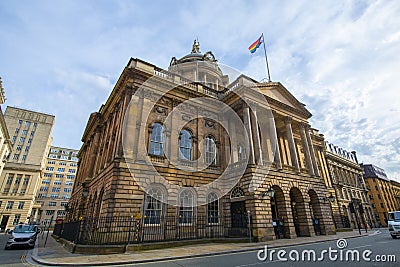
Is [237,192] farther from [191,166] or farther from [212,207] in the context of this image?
[191,166]

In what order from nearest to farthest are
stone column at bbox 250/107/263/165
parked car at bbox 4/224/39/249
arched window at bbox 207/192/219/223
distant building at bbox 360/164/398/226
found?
parked car at bbox 4/224/39/249 < arched window at bbox 207/192/219/223 < stone column at bbox 250/107/263/165 < distant building at bbox 360/164/398/226

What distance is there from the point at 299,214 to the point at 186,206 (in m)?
10.5

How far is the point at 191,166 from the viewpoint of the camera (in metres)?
18.0

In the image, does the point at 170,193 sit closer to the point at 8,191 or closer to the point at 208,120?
the point at 208,120

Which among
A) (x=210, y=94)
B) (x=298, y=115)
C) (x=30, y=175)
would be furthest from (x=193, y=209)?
(x=30, y=175)

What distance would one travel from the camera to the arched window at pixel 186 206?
15.9 m

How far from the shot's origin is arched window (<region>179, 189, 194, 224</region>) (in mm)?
15922

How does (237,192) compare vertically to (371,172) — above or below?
below

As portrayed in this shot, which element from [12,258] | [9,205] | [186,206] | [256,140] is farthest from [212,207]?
[9,205]

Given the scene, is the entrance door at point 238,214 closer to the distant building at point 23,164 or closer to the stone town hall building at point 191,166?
the stone town hall building at point 191,166

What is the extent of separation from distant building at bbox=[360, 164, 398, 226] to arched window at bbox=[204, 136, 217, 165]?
198 feet

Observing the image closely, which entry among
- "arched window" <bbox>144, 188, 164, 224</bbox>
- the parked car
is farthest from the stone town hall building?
the parked car

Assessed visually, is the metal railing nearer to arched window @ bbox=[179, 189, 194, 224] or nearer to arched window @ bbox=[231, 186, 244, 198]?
arched window @ bbox=[179, 189, 194, 224]

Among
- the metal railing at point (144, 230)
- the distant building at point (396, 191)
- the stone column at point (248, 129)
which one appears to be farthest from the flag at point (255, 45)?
the distant building at point (396, 191)
